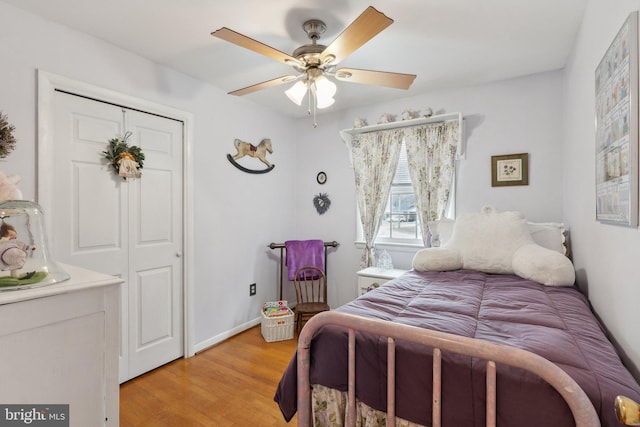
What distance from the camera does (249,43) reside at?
169 cm

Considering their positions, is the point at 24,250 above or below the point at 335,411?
above

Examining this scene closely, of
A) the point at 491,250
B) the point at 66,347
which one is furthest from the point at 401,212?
the point at 66,347

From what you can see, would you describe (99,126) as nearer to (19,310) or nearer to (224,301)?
(19,310)

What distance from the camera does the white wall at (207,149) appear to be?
1850mm

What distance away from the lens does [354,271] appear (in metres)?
3.65

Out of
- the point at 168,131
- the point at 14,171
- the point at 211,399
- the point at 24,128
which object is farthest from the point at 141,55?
the point at 211,399

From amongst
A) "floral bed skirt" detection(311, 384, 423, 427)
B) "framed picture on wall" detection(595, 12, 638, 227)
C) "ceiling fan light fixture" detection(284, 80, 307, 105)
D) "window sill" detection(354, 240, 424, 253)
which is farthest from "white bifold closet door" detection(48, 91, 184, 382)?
"framed picture on wall" detection(595, 12, 638, 227)

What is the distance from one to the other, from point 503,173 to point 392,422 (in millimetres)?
2487

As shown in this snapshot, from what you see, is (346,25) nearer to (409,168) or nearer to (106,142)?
(409,168)

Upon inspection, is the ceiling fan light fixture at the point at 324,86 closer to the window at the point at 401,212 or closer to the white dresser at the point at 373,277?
the window at the point at 401,212

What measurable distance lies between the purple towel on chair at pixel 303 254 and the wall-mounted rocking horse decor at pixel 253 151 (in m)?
0.89

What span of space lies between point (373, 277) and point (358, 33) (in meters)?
2.16

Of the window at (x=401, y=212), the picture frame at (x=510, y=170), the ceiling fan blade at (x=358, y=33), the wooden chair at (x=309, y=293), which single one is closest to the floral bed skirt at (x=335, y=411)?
the ceiling fan blade at (x=358, y=33)

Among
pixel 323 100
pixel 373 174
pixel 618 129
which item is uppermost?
pixel 323 100
